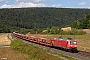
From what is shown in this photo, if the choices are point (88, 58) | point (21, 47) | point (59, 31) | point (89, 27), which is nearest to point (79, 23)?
point (89, 27)

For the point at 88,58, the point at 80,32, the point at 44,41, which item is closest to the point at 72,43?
the point at 88,58

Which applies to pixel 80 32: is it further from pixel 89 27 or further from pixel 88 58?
pixel 88 58

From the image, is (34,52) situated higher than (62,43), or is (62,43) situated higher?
(34,52)

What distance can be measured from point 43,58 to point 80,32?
93331 mm

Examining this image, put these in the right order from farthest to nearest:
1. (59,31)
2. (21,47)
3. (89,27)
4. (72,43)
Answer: (89,27), (59,31), (21,47), (72,43)

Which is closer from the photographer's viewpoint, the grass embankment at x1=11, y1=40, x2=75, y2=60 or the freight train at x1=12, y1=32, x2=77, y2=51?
the grass embankment at x1=11, y1=40, x2=75, y2=60

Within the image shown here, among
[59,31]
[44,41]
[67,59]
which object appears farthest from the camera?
[59,31]

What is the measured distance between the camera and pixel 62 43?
171 feet

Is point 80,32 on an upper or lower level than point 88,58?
lower

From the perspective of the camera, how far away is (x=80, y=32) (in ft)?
417

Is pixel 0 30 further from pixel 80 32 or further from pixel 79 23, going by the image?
pixel 80 32

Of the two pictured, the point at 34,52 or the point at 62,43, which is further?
the point at 62,43

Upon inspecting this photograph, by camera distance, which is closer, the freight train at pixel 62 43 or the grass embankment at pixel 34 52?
the grass embankment at pixel 34 52

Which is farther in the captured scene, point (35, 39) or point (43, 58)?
point (35, 39)
